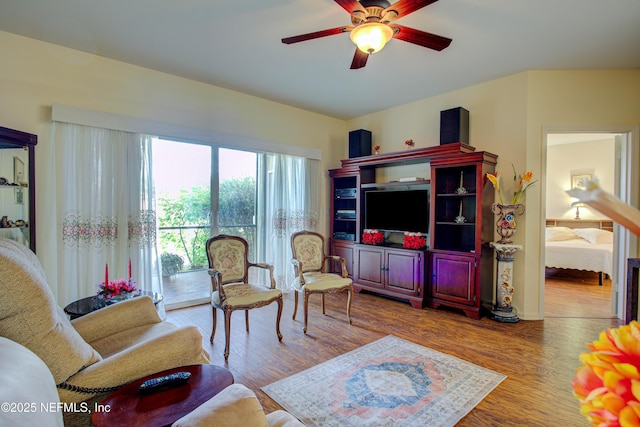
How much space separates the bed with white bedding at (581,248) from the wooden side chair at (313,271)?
4.13 metres

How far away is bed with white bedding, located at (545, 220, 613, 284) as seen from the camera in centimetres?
521

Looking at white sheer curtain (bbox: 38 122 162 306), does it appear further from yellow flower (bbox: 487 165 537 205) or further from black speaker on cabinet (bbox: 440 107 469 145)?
yellow flower (bbox: 487 165 537 205)

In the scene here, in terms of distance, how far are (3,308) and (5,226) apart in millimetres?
2013

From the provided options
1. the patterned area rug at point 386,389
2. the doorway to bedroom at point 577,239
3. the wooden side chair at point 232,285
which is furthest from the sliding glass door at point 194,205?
the doorway to bedroom at point 577,239

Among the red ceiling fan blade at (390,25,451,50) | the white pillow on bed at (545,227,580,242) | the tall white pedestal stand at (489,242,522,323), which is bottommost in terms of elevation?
the tall white pedestal stand at (489,242,522,323)

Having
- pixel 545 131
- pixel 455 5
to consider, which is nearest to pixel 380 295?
pixel 545 131

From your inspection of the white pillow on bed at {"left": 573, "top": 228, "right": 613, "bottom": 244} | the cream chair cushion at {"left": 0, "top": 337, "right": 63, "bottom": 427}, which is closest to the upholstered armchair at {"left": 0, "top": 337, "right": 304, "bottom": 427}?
the cream chair cushion at {"left": 0, "top": 337, "right": 63, "bottom": 427}

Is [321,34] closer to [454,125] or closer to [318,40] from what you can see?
[318,40]

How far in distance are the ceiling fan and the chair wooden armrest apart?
6.86 ft

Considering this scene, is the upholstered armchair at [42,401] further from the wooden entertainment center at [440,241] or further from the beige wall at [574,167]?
the beige wall at [574,167]

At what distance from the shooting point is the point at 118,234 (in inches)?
133

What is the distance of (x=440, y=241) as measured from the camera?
420 cm

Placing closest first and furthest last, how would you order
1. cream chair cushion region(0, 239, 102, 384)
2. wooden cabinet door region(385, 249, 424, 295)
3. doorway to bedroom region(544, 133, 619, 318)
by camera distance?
cream chair cushion region(0, 239, 102, 384) < wooden cabinet door region(385, 249, 424, 295) < doorway to bedroom region(544, 133, 619, 318)

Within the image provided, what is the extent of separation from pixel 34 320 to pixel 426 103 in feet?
15.1
